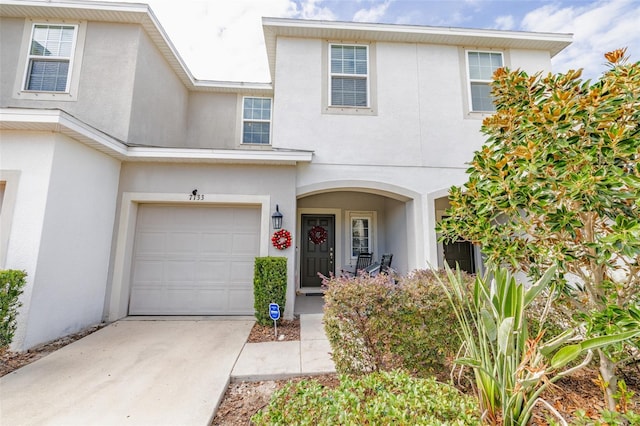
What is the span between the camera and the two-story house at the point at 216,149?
200 inches

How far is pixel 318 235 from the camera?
8.52m

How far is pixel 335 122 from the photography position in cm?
614

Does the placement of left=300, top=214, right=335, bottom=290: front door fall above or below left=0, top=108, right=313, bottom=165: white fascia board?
below

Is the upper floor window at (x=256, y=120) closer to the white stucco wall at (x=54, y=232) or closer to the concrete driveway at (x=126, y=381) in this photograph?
the white stucco wall at (x=54, y=232)

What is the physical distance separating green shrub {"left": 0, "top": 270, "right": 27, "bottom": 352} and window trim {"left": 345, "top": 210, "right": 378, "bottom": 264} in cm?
688

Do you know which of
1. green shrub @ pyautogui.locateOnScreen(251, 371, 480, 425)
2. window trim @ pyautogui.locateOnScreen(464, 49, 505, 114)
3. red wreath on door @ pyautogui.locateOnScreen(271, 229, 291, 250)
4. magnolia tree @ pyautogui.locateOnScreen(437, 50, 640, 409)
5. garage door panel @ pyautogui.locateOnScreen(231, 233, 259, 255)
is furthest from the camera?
window trim @ pyautogui.locateOnScreen(464, 49, 505, 114)

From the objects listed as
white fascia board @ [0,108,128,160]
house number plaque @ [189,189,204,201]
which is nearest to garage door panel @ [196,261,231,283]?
house number plaque @ [189,189,204,201]

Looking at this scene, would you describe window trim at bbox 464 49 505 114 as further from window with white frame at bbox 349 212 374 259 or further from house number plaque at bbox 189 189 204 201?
house number plaque at bbox 189 189 204 201

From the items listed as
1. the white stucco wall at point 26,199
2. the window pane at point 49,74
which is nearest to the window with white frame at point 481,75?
the white stucco wall at point 26,199

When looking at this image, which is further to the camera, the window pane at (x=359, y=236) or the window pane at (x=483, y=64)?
the window pane at (x=359, y=236)

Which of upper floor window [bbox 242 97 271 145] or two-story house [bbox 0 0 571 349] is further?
upper floor window [bbox 242 97 271 145]

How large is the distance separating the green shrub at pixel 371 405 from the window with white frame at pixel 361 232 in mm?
6564

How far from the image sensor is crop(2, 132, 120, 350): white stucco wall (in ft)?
12.9

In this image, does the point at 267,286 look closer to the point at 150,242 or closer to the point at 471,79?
the point at 150,242
